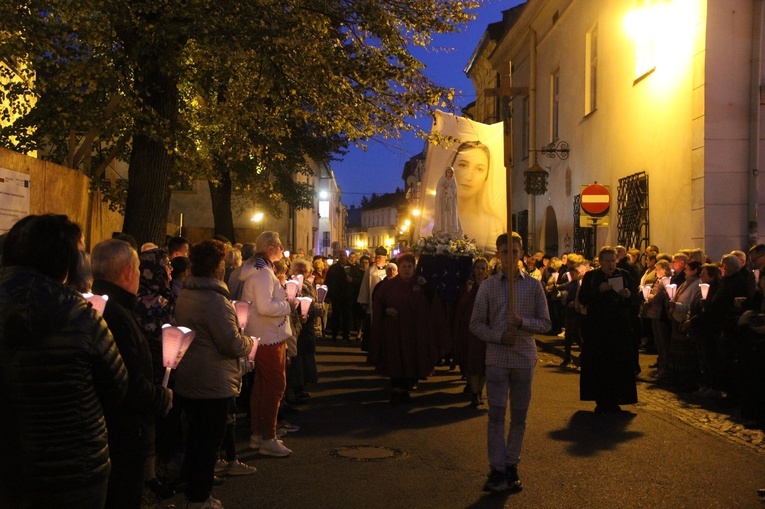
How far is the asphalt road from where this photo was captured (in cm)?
655

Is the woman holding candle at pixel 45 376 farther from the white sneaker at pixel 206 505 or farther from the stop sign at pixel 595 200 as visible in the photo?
the stop sign at pixel 595 200

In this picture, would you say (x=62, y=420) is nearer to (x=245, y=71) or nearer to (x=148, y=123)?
(x=148, y=123)

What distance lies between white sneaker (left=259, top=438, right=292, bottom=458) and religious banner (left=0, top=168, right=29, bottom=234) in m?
3.37

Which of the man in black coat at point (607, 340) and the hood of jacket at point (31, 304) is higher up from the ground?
the hood of jacket at point (31, 304)

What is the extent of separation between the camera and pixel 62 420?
3.22 metres

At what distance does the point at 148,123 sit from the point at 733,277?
763 cm

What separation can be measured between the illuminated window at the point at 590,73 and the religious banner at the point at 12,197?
57.6 ft

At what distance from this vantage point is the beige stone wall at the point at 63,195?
9562 mm

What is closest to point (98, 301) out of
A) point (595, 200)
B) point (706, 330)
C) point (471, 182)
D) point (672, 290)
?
point (706, 330)

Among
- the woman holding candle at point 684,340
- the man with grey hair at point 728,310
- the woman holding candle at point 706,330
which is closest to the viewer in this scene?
the man with grey hair at point 728,310

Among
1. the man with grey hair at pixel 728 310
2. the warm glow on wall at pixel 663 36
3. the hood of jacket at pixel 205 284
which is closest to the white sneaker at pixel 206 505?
the hood of jacket at pixel 205 284

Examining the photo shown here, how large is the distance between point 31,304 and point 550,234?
27.1 m

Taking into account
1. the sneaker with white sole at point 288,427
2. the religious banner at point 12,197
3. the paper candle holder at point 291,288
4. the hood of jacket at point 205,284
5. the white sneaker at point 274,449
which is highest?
the religious banner at point 12,197

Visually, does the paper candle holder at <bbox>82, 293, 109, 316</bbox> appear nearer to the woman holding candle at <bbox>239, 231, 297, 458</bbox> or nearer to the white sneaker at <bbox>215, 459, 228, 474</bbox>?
the white sneaker at <bbox>215, 459, 228, 474</bbox>
